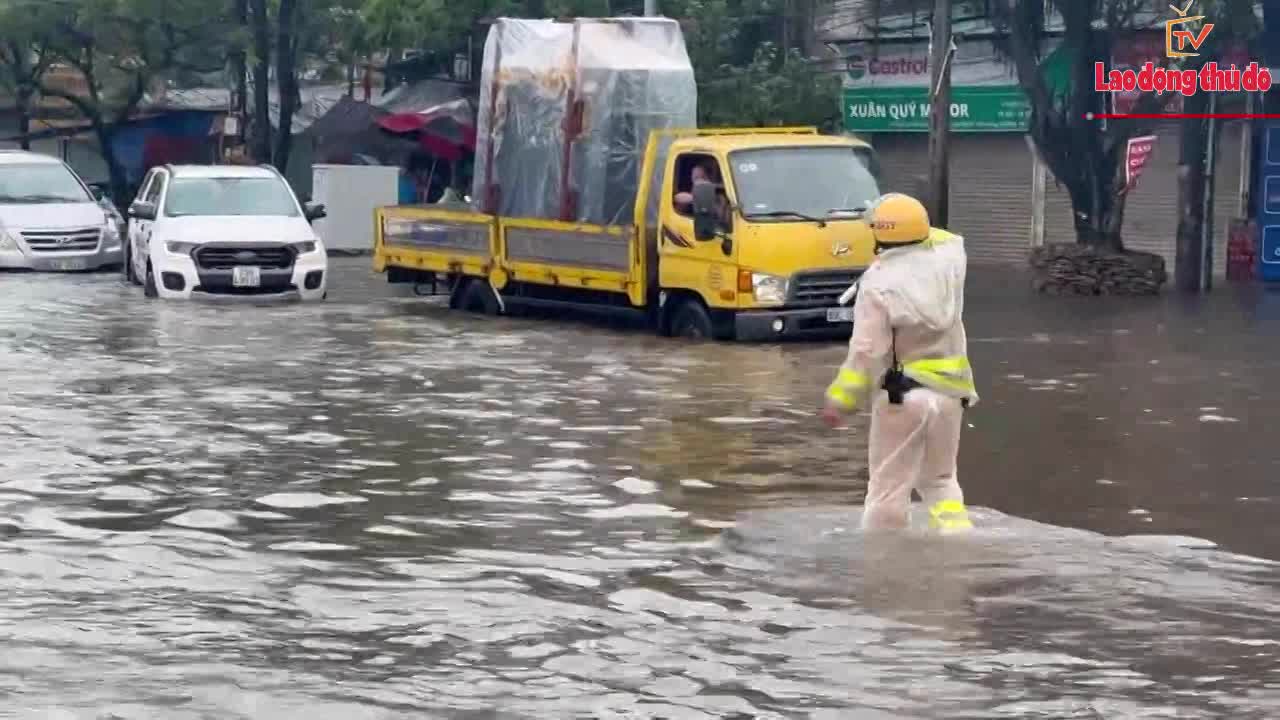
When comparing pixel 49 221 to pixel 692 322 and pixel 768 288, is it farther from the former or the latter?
pixel 768 288

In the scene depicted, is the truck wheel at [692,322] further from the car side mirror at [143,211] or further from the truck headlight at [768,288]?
the car side mirror at [143,211]

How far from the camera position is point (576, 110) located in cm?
2367

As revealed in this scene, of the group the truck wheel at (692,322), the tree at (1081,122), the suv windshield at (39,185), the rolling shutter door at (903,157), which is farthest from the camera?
the rolling shutter door at (903,157)

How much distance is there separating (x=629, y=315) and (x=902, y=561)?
12.7 meters

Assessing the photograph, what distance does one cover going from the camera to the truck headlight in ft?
67.4

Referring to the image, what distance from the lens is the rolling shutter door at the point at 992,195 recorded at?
1368 inches

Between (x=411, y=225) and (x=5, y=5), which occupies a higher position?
(x=5, y=5)

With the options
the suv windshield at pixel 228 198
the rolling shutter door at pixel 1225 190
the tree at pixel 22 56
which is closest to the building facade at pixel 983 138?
the rolling shutter door at pixel 1225 190

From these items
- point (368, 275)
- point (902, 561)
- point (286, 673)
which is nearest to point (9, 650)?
point (286, 673)

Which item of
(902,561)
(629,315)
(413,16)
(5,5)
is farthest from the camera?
(5,5)

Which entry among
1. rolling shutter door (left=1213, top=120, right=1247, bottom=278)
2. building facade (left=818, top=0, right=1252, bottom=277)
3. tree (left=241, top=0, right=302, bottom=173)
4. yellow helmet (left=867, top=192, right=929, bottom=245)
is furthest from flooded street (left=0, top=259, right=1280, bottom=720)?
tree (left=241, top=0, right=302, bottom=173)

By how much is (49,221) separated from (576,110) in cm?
991

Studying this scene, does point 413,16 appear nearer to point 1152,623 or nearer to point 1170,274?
point 1170,274

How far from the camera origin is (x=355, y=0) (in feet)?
135
